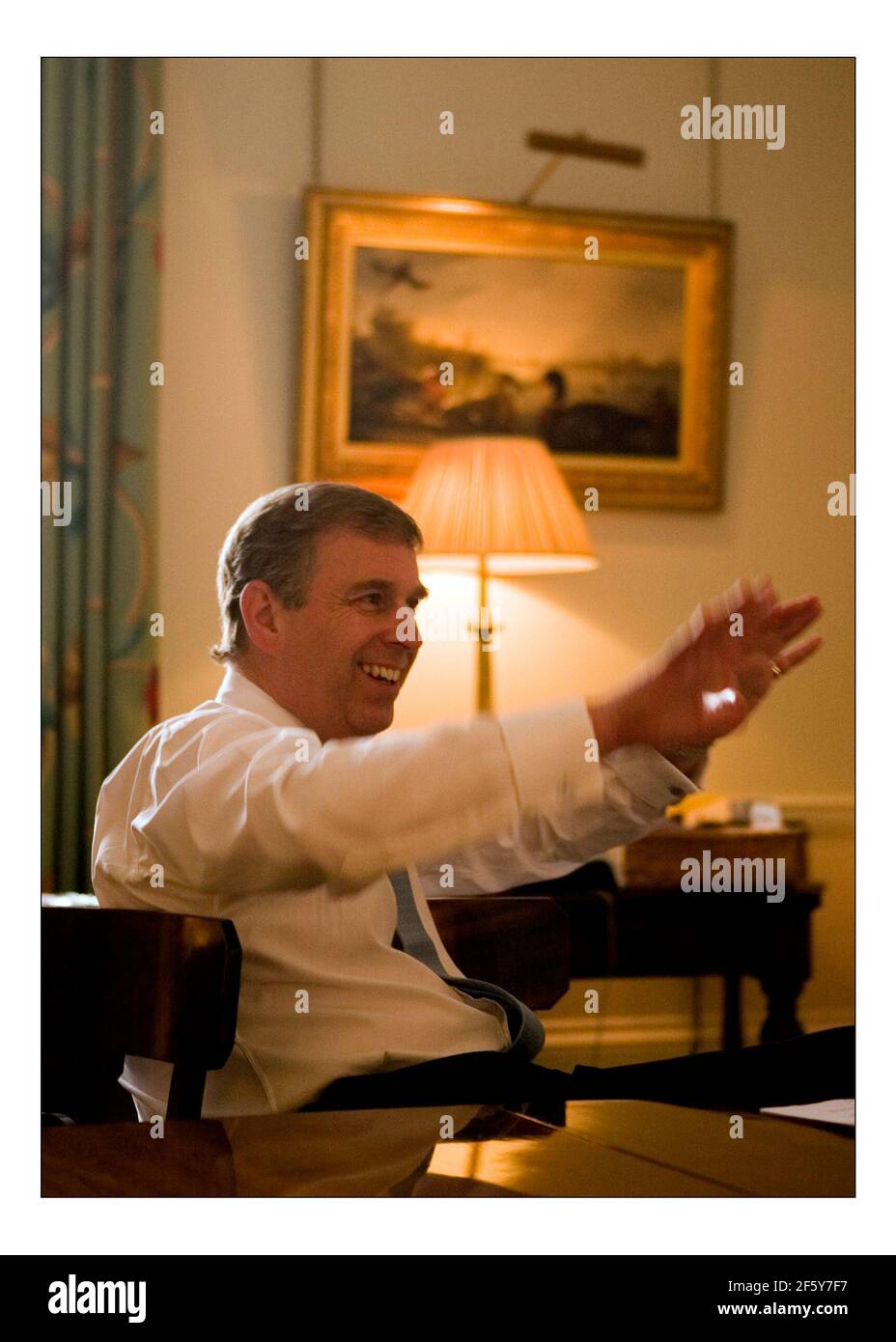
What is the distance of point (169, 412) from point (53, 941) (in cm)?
155

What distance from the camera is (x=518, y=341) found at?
2.36 meters

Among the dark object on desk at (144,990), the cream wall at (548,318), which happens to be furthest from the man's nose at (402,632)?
the cream wall at (548,318)

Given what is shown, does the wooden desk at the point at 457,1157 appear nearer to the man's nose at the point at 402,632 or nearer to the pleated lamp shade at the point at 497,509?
the man's nose at the point at 402,632

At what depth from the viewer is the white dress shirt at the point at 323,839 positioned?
0.84 m

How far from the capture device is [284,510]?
3.70ft

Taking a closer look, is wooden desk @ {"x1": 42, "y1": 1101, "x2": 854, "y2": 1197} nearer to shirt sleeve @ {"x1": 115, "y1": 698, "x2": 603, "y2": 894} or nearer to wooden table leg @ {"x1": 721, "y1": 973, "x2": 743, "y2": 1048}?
shirt sleeve @ {"x1": 115, "y1": 698, "x2": 603, "y2": 894}

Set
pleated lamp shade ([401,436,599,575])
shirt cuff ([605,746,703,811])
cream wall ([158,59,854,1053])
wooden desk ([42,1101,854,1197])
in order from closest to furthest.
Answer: wooden desk ([42,1101,854,1197]), shirt cuff ([605,746,703,811]), pleated lamp shade ([401,436,599,575]), cream wall ([158,59,854,1053])

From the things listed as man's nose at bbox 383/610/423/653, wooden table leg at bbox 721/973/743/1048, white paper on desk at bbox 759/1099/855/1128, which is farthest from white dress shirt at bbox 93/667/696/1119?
wooden table leg at bbox 721/973/743/1048

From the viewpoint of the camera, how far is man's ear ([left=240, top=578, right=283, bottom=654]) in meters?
1.11

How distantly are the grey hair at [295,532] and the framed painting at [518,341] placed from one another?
1198 millimetres

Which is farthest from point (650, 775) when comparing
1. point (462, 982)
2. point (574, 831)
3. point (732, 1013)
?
point (732, 1013)

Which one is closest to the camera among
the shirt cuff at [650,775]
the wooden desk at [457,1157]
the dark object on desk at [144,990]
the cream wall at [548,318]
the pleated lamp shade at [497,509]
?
the wooden desk at [457,1157]
